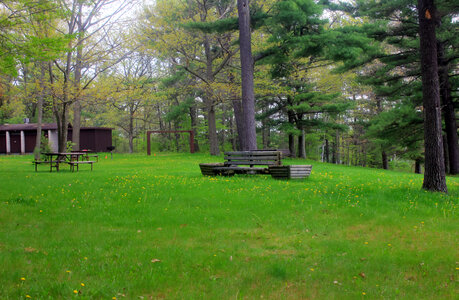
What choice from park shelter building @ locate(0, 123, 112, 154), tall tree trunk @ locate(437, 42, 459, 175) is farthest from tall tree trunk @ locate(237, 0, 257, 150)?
park shelter building @ locate(0, 123, 112, 154)

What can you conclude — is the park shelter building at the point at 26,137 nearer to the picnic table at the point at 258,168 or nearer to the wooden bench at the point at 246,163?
the wooden bench at the point at 246,163

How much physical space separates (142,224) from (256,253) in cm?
212

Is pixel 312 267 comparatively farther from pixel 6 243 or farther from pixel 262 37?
pixel 262 37

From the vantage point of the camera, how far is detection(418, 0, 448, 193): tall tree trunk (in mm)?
8320

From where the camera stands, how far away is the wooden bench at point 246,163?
11391 millimetres

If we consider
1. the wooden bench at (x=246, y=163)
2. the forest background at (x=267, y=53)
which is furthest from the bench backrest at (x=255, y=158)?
the forest background at (x=267, y=53)

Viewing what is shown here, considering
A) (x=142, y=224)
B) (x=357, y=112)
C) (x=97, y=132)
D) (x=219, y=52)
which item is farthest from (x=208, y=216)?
(x=97, y=132)

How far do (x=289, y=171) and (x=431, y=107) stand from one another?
161 inches

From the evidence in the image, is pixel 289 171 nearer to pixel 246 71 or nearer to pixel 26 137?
pixel 246 71

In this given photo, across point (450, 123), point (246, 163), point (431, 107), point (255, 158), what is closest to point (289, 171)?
point (255, 158)

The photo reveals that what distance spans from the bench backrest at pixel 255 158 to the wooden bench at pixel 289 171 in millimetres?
402

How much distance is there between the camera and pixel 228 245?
4.81m

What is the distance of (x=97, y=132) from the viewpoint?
37906 millimetres

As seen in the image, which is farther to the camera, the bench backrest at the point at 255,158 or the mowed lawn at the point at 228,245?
the bench backrest at the point at 255,158
